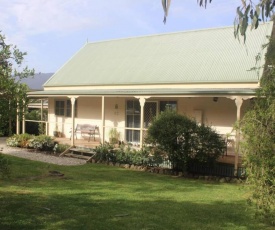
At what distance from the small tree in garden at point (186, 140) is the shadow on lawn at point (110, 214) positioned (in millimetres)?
3897

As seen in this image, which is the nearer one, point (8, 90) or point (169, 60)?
point (8, 90)

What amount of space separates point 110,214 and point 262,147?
376 cm

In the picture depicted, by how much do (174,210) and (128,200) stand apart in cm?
135

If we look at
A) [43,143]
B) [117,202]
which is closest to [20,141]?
[43,143]

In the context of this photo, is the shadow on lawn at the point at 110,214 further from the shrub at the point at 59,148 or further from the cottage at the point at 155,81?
the shrub at the point at 59,148

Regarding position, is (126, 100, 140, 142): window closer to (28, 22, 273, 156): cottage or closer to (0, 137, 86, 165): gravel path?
(28, 22, 273, 156): cottage

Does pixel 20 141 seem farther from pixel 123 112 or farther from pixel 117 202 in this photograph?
pixel 117 202

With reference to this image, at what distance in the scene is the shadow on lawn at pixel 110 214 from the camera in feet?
21.7

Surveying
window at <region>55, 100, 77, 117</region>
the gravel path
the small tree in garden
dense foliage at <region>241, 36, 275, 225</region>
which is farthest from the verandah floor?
dense foliage at <region>241, 36, 275, 225</region>

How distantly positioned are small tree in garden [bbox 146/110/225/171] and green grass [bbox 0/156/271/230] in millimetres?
964

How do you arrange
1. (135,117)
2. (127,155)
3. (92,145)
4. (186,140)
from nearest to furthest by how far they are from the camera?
(186,140) → (127,155) → (92,145) → (135,117)

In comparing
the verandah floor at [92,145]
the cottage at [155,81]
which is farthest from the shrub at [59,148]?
the cottage at [155,81]

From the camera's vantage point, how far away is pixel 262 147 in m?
5.03

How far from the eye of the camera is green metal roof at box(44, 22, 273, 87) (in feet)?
53.6
